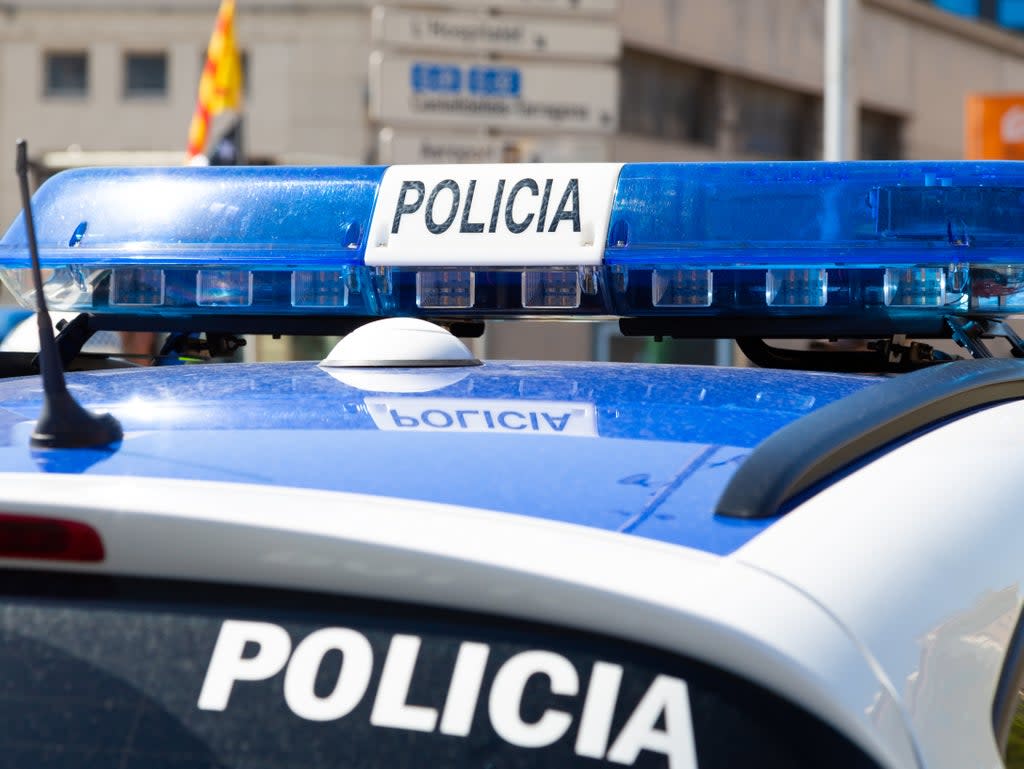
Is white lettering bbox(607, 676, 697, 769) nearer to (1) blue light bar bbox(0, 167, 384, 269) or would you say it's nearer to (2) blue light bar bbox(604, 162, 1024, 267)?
(2) blue light bar bbox(604, 162, 1024, 267)

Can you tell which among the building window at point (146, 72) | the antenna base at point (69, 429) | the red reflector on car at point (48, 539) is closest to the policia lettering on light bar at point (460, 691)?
the red reflector on car at point (48, 539)

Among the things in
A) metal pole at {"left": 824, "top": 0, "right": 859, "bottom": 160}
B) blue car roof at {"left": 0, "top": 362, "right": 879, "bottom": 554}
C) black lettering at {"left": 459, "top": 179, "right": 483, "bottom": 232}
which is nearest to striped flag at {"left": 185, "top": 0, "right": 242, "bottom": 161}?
metal pole at {"left": 824, "top": 0, "right": 859, "bottom": 160}

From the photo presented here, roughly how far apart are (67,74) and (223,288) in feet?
105

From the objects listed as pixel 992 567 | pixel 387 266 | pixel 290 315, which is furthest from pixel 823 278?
pixel 992 567

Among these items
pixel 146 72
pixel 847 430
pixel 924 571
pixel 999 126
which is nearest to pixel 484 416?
pixel 847 430

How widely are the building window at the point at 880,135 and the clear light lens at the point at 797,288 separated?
34.3 m

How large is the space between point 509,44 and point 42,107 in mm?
22300

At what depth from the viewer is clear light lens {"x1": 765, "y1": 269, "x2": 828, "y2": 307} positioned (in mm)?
2436

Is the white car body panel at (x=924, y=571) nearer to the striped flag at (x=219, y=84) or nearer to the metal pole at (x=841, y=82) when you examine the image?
the metal pole at (x=841, y=82)

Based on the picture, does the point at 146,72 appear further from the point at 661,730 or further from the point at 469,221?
the point at 661,730

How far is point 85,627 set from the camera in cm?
118

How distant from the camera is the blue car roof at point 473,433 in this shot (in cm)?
118

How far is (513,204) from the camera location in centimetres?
250

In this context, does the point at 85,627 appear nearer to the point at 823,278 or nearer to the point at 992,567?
the point at 992,567
